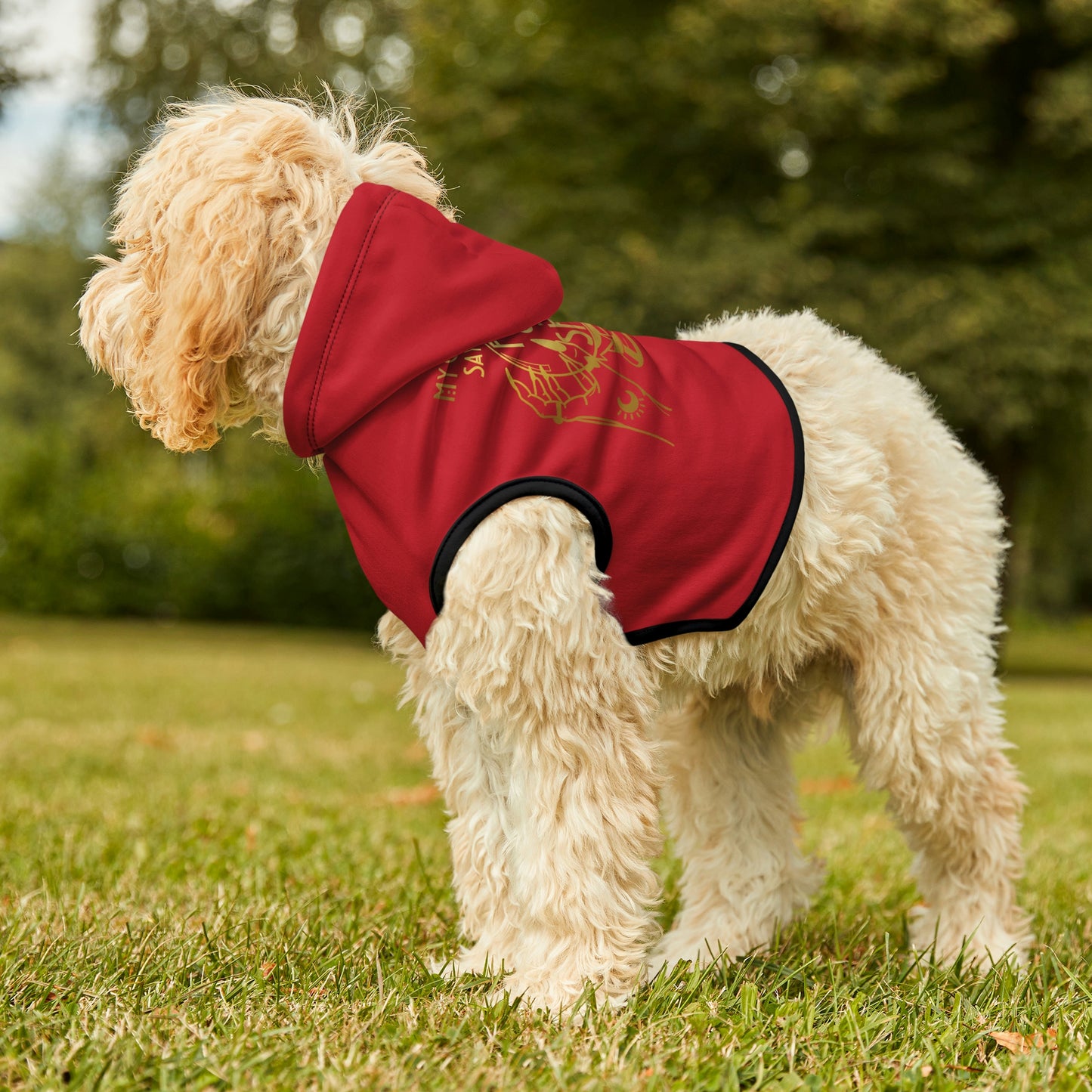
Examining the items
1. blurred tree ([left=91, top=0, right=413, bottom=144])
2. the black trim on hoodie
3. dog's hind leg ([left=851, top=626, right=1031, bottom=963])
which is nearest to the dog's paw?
dog's hind leg ([left=851, top=626, right=1031, bottom=963])

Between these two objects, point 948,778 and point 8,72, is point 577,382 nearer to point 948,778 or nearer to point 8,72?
point 948,778

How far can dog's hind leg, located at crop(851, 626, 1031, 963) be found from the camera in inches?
118

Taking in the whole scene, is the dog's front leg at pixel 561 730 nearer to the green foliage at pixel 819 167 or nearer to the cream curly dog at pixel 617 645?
the cream curly dog at pixel 617 645

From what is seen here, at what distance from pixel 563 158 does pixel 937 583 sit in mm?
14188

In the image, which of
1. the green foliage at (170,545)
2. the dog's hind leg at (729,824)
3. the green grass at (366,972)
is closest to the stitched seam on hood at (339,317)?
the green grass at (366,972)

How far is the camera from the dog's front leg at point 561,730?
2.44 m

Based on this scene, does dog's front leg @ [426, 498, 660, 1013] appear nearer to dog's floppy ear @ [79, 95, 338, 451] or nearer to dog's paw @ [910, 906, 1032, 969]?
dog's floppy ear @ [79, 95, 338, 451]

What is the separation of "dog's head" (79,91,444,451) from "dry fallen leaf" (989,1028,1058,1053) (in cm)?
214

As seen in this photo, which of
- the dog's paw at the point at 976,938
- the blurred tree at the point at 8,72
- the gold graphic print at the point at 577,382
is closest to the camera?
the gold graphic print at the point at 577,382

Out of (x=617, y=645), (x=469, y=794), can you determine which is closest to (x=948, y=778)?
(x=617, y=645)

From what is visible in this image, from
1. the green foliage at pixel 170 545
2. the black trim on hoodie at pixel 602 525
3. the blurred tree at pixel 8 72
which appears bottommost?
the green foliage at pixel 170 545

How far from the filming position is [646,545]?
2584 millimetres

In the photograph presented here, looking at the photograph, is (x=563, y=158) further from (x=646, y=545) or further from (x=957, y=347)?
(x=646, y=545)

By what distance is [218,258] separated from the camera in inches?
99.5
